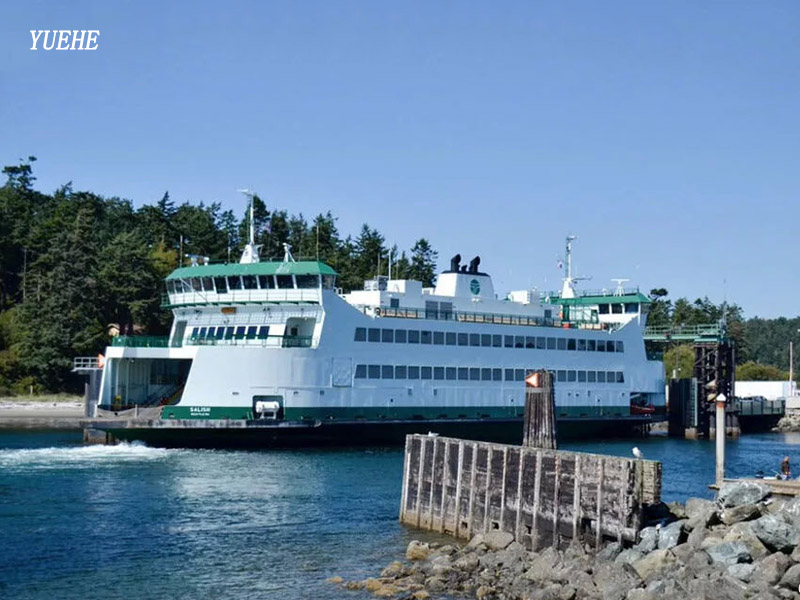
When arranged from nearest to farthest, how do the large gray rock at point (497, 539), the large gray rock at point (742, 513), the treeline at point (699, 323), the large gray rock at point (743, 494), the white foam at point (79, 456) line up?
the large gray rock at point (742, 513) < the large gray rock at point (743, 494) < the large gray rock at point (497, 539) < the white foam at point (79, 456) < the treeline at point (699, 323)

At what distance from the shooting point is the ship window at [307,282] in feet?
127

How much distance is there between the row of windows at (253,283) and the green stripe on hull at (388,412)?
14.5 feet

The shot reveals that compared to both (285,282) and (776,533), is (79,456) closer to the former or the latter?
(285,282)

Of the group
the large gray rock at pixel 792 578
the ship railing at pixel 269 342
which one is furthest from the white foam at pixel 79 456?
the large gray rock at pixel 792 578

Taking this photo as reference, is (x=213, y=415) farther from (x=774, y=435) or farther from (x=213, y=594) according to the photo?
(x=774, y=435)

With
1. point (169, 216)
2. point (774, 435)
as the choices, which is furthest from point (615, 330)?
point (169, 216)

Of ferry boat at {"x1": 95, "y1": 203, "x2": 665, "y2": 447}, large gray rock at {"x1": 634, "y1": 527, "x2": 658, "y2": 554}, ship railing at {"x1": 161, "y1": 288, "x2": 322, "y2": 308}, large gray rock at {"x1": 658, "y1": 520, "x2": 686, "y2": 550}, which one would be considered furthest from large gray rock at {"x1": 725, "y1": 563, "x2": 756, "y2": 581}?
ship railing at {"x1": 161, "y1": 288, "x2": 322, "y2": 308}

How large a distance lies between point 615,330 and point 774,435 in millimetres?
12543

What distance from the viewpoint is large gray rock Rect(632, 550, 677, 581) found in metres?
15.9

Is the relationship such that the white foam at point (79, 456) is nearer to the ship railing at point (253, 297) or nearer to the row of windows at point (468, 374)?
the ship railing at point (253, 297)

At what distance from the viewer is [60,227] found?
67812 mm

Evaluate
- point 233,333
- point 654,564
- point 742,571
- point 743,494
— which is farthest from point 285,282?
point 742,571

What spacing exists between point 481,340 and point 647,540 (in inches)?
1045

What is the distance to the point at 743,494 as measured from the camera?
17531mm
